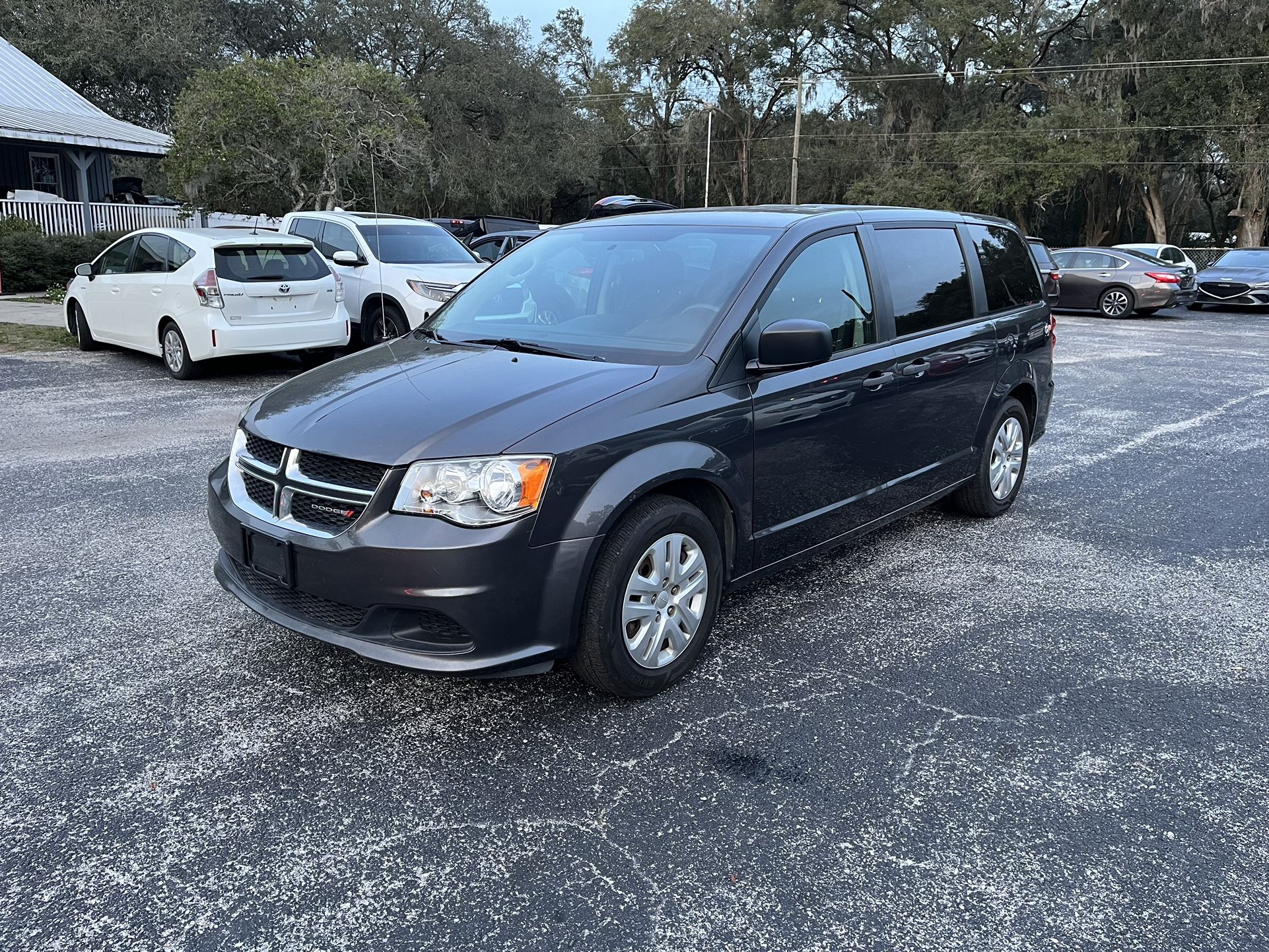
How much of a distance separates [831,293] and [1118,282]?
1826 cm

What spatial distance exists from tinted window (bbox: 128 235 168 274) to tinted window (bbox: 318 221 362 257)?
1941 mm

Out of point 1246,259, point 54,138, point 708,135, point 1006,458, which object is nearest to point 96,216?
point 54,138

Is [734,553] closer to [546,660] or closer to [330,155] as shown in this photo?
[546,660]

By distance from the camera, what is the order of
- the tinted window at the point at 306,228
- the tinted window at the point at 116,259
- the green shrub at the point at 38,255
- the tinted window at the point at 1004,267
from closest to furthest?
the tinted window at the point at 1004,267 < the tinted window at the point at 116,259 < the tinted window at the point at 306,228 < the green shrub at the point at 38,255

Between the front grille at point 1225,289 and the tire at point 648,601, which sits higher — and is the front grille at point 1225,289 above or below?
above

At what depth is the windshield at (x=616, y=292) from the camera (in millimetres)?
4066

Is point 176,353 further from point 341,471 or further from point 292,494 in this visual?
point 341,471

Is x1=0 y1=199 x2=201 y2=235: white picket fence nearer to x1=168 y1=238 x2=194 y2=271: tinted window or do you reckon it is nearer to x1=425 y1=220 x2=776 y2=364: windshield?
x1=168 y1=238 x2=194 y2=271: tinted window

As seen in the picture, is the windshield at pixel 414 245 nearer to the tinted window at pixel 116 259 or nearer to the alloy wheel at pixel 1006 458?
the tinted window at pixel 116 259

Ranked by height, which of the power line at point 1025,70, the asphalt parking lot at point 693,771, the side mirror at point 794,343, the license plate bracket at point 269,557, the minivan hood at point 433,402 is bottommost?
the asphalt parking lot at point 693,771

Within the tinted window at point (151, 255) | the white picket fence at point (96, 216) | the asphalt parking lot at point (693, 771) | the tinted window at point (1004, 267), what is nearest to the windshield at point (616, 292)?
the asphalt parking lot at point (693, 771)

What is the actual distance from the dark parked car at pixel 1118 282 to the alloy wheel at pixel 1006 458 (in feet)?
53.0

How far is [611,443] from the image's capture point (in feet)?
11.2

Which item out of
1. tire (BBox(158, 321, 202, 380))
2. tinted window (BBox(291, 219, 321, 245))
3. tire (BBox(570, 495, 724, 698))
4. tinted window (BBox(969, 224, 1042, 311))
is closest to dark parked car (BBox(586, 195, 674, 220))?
tinted window (BBox(291, 219, 321, 245))
